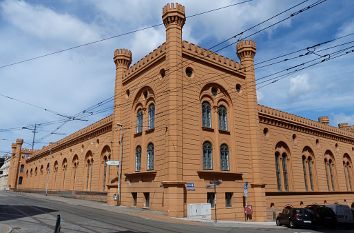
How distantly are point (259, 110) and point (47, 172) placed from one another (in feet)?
139

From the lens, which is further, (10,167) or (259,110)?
(10,167)

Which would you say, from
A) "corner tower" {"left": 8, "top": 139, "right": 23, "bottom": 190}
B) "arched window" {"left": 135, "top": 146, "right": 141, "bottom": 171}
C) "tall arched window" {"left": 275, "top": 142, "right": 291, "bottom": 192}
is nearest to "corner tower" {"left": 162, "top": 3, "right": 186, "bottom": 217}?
"arched window" {"left": 135, "top": 146, "right": 141, "bottom": 171}

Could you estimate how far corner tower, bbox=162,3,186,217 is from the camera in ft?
75.3

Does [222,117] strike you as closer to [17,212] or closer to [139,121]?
[139,121]

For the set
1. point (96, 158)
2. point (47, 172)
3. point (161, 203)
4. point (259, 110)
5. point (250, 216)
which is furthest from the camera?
point (47, 172)

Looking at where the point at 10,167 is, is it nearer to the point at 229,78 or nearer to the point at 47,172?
the point at 47,172

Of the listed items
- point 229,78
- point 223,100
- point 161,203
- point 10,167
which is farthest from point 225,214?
point 10,167

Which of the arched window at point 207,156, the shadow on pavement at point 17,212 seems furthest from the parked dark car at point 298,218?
the shadow on pavement at point 17,212

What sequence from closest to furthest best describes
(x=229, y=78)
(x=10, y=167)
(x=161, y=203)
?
(x=161, y=203) → (x=229, y=78) → (x=10, y=167)

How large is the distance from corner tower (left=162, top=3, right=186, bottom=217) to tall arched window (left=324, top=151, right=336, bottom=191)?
24.8 meters

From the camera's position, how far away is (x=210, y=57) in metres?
28.7

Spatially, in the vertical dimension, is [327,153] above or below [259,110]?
below

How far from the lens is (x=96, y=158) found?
38.0 metres

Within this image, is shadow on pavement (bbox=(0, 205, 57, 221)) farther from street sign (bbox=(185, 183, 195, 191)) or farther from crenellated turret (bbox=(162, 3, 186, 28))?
crenellated turret (bbox=(162, 3, 186, 28))
